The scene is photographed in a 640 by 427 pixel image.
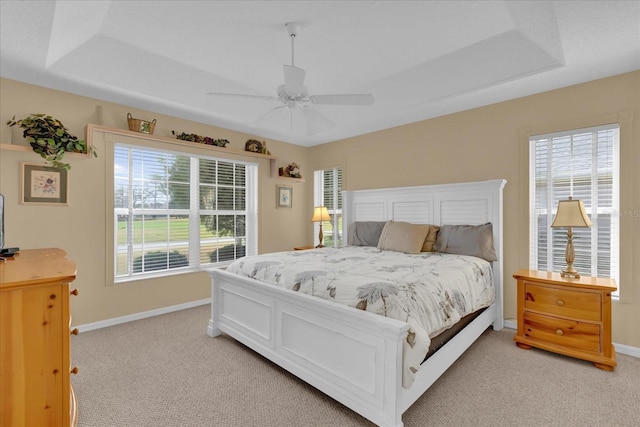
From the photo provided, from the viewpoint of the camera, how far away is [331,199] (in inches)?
208

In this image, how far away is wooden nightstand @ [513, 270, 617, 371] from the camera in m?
2.40

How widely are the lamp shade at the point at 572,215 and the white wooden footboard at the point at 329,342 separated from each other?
2.03 meters

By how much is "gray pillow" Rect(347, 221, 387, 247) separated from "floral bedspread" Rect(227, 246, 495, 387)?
0.73m

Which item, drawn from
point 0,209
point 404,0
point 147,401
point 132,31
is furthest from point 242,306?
point 404,0

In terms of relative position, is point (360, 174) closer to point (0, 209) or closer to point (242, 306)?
point (242, 306)

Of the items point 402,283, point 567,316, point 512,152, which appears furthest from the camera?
point 512,152

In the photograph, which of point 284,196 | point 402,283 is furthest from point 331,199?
point 402,283

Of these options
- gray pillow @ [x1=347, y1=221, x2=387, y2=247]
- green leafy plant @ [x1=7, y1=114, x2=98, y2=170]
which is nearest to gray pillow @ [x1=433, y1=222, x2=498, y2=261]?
gray pillow @ [x1=347, y1=221, x2=387, y2=247]

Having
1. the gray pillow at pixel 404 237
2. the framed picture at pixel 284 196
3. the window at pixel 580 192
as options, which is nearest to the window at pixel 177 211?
the framed picture at pixel 284 196

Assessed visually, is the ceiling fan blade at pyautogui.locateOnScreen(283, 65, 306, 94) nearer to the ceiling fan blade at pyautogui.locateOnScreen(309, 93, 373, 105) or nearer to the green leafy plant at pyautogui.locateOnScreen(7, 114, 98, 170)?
the ceiling fan blade at pyautogui.locateOnScreen(309, 93, 373, 105)

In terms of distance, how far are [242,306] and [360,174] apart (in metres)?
2.85

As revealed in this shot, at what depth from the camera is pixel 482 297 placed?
279cm

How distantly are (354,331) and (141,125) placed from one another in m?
3.33

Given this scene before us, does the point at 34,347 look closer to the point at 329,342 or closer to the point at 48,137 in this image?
the point at 329,342
